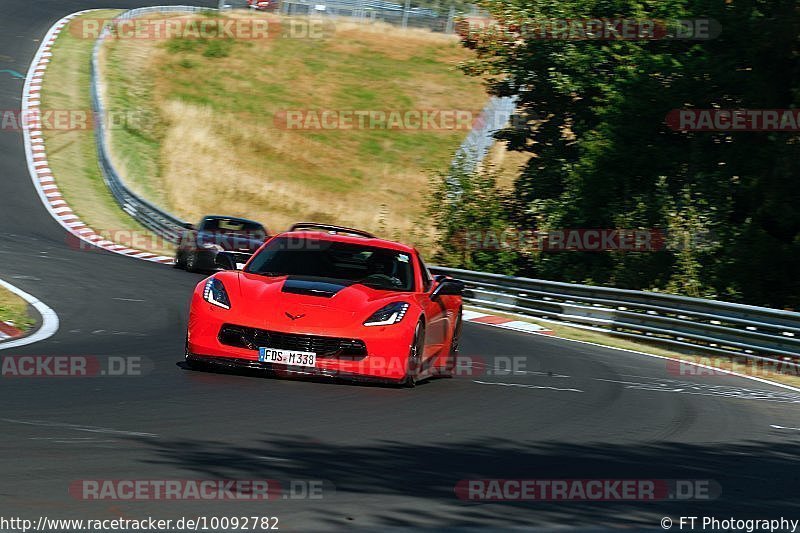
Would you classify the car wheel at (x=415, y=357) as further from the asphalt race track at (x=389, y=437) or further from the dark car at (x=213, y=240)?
the dark car at (x=213, y=240)

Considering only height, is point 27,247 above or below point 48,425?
below

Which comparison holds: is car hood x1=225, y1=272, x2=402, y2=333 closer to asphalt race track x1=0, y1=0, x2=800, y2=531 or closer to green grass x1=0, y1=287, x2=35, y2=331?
asphalt race track x1=0, y1=0, x2=800, y2=531

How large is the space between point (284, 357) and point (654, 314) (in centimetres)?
1219

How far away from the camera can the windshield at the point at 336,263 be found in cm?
1130

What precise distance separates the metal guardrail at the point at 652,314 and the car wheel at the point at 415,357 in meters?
8.11

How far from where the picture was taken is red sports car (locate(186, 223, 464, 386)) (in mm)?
10078

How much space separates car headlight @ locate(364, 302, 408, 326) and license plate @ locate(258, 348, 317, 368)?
0.60m

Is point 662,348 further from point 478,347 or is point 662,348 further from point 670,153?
point 670,153

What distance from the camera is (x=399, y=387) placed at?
10703 mm

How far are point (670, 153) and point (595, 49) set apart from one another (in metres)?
3.46

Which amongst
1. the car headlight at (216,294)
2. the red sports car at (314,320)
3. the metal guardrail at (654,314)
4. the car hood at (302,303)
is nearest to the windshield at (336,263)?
the red sports car at (314,320)

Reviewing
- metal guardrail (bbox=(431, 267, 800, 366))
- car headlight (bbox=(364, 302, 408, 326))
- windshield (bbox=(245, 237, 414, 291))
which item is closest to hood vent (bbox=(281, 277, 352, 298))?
windshield (bbox=(245, 237, 414, 291))

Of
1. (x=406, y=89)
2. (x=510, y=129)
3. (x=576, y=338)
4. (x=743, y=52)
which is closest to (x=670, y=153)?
(x=743, y=52)

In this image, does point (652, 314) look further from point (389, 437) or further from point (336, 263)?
point (389, 437)
